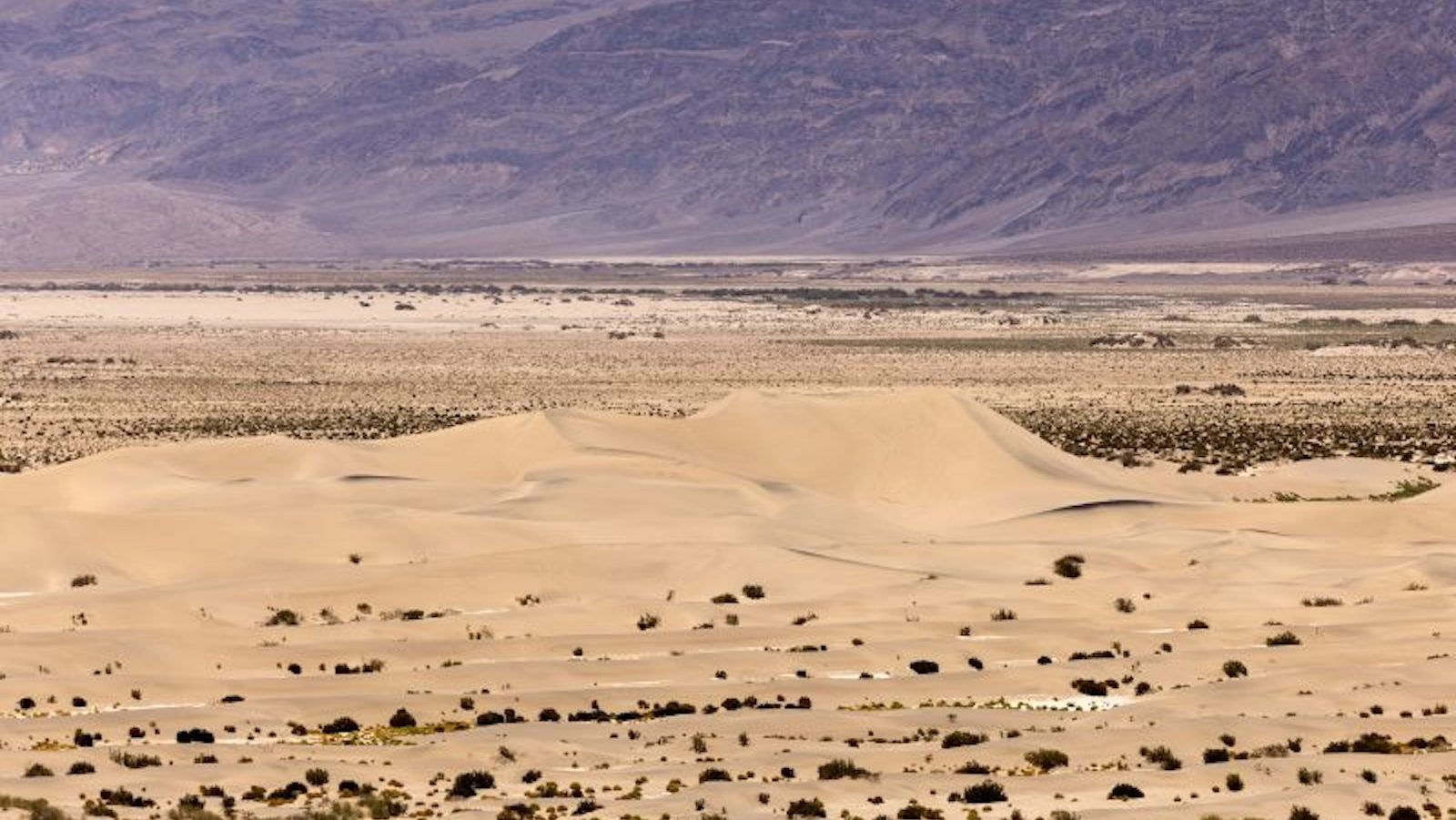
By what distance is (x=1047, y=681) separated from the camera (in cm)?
2834

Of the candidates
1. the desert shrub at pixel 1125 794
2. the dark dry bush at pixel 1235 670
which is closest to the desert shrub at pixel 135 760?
the desert shrub at pixel 1125 794

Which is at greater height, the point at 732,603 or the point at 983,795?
the point at 983,795

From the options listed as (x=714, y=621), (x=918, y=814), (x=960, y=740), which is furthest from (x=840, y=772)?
(x=714, y=621)

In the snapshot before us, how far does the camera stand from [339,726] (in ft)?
82.2

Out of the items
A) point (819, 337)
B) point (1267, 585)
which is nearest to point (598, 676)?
point (1267, 585)

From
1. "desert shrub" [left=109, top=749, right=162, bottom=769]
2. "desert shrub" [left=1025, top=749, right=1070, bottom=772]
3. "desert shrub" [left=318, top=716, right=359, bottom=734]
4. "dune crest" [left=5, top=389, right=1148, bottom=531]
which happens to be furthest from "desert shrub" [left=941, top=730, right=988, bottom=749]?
"dune crest" [left=5, top=389, right=1148, bottom=531]

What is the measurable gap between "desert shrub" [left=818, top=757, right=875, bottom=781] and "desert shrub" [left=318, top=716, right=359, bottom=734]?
512 centimetres

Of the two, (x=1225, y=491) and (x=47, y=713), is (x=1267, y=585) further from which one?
(x=47, y=713)

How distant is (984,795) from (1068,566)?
16631 millimetres

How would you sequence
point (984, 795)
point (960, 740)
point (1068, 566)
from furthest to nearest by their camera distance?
point (1068, 566) → point (960, 740) → point (984, 795)

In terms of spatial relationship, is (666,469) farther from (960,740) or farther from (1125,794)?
(1125,794)

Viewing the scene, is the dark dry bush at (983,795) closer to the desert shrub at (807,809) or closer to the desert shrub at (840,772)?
the desert shrub at (840,772)

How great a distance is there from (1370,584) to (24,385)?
49.0 meters

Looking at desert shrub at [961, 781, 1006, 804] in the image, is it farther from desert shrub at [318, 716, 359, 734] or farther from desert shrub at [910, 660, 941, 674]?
desert shrub at [910, 660, 941, 674]
